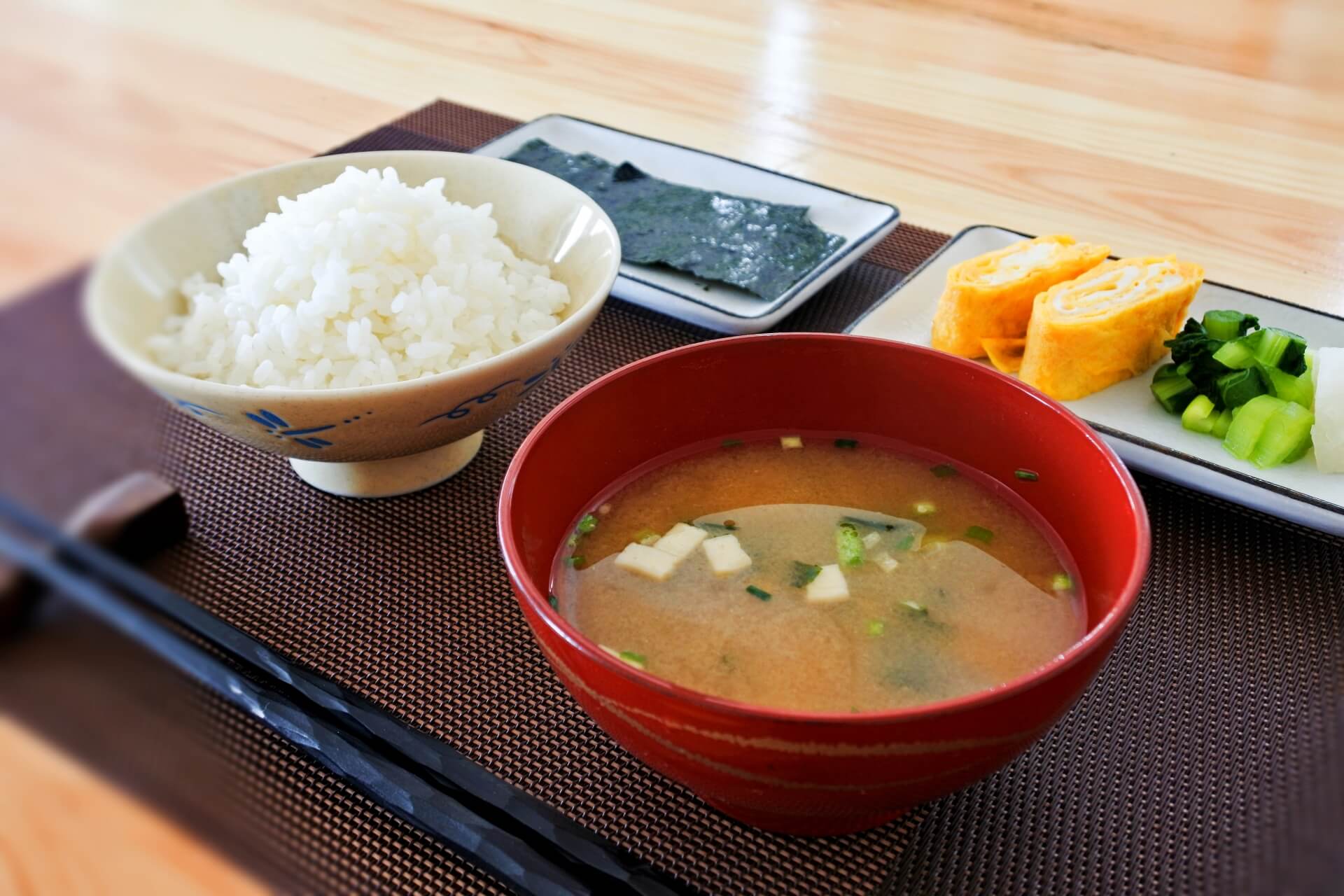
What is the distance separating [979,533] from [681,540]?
0.63 feet

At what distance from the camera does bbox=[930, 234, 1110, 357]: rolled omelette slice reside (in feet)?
3.36

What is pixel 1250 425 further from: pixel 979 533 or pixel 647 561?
pixel 647 561

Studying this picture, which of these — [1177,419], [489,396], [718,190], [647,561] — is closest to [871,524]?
[647,561]

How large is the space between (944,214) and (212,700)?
109cm

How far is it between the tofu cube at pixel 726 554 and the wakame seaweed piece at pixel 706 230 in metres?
0.46

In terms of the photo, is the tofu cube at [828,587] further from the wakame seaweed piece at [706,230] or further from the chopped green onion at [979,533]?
the wakame seaweed piece at [706,230]

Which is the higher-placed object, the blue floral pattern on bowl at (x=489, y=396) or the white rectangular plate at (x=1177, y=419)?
the blue floral pattern on bowl at (x=489, y=396)

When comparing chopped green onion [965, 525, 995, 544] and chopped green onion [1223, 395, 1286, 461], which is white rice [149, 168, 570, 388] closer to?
chopped green onion [965, 525, 995, 544]

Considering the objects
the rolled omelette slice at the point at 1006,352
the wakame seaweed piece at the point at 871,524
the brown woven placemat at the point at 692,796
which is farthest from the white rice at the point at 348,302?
the rolled omelette slice at the point at 1006,352

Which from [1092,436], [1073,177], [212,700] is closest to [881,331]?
[1092,436]

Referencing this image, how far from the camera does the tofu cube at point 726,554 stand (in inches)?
26.6

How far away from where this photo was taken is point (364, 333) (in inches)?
32.9

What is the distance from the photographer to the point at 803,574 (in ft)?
2.19

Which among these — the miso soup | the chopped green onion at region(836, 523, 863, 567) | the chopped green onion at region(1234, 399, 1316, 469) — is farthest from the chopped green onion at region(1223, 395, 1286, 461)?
the chopped green onion at region(836, 523, 863, 567)
